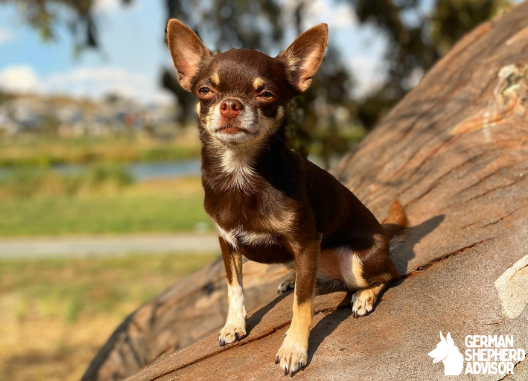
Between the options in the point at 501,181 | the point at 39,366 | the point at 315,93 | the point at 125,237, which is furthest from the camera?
the point at 125,237

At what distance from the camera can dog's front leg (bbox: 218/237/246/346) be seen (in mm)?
3006

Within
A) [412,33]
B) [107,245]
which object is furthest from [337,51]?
[107,245]

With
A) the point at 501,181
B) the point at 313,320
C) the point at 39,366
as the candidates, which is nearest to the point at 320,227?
the point at 313,320

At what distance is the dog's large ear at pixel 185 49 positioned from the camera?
3.01 meters

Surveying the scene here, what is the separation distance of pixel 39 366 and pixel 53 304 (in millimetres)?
1638

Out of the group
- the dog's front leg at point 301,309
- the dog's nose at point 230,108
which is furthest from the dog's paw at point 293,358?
the dog's nose at point 230,108

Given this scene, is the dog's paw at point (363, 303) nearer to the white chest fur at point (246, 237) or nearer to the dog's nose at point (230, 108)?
the white chest fur at point (246, 237)

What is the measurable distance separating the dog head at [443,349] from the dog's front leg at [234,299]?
3.37 feet

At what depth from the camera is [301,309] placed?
8.90 feet

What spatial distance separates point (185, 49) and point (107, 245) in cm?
887

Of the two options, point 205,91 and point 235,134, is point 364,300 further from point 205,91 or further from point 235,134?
point 205,91

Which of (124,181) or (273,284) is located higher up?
(124,181)

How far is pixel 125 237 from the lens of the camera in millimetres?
11961

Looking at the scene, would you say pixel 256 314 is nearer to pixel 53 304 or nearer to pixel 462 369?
pixel 462 369
